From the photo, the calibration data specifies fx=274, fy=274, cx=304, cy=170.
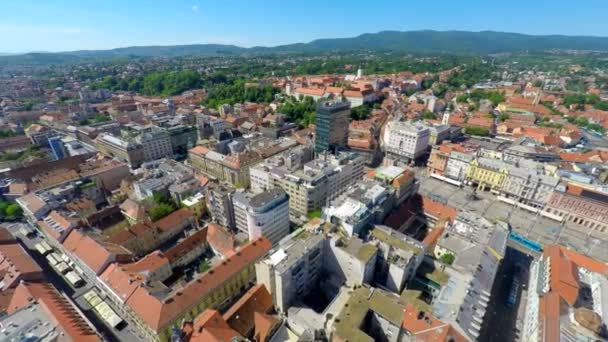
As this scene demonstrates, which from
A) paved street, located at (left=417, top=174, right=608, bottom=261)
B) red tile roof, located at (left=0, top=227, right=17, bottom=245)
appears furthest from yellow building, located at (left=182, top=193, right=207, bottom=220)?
paved street, located at (left=417, top=174, right=608, bottom=261)

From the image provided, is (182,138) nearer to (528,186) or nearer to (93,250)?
(93,250)

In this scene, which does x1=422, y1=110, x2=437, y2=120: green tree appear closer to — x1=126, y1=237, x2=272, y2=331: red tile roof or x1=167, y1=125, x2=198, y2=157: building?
x1=167, y1=125, x2=198, y2=157: building

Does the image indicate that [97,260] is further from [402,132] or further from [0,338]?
[402,132]

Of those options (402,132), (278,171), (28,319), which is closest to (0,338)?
(28,319)

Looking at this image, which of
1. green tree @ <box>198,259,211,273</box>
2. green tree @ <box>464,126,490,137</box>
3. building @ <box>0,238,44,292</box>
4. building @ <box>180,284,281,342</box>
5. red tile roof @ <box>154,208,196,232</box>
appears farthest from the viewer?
green tree @ <box>464,126,490,137</box>

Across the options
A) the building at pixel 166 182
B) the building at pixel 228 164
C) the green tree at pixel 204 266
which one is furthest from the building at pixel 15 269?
the building at pixel 228 164

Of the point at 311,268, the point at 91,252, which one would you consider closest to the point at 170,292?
the point at 91,252

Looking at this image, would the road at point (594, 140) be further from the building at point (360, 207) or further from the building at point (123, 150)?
the building at point (123, 150)
